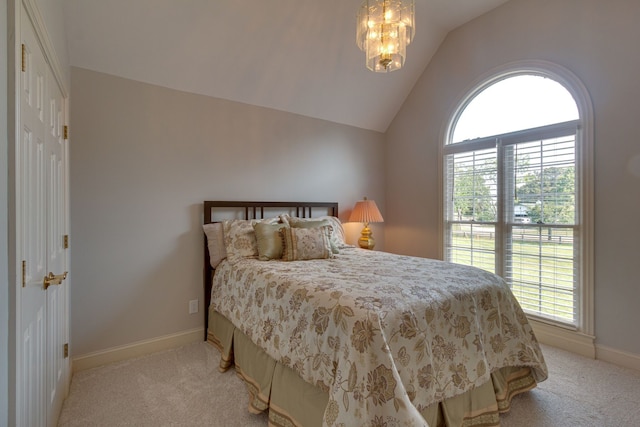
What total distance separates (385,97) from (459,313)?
3031mm

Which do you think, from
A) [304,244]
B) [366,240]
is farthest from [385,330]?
[366,240]

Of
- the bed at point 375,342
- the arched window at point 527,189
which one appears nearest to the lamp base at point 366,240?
the arched window at point 527,189

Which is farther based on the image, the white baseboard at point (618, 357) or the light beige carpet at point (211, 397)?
the white baseboard at point (618, 357)

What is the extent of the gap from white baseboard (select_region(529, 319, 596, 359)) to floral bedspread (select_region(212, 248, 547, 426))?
3.29ft

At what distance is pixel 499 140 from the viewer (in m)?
3.15

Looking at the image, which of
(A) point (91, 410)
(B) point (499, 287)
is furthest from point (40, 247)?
(B) point (499, 287)

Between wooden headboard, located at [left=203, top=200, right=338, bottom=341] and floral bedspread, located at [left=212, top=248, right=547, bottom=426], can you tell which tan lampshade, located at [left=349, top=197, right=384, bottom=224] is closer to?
wooden headboard, located at [left=203, top=200, right=338, bottom=341]

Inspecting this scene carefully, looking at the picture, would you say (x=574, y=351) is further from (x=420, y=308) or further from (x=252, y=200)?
(x=252, y=200)

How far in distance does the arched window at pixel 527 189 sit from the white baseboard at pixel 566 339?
66mm

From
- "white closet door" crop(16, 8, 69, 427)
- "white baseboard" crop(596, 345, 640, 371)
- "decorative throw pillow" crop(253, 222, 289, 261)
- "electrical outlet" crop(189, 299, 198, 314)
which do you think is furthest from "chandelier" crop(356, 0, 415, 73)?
"white baseboard" crop(596, 345, 640, 371)

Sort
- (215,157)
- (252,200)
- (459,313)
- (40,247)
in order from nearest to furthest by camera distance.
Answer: (40,247) < (459,313) < (215,157) < (252,200)

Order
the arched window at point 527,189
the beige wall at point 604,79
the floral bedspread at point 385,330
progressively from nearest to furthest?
the floral bedspread at point 385,330, the beige wall at point 604,79, the arched window at point 527,189

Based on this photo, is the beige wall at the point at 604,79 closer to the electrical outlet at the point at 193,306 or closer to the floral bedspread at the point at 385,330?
the floral bedspread at the point at 385,330

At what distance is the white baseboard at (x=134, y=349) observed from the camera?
231 centimetres
